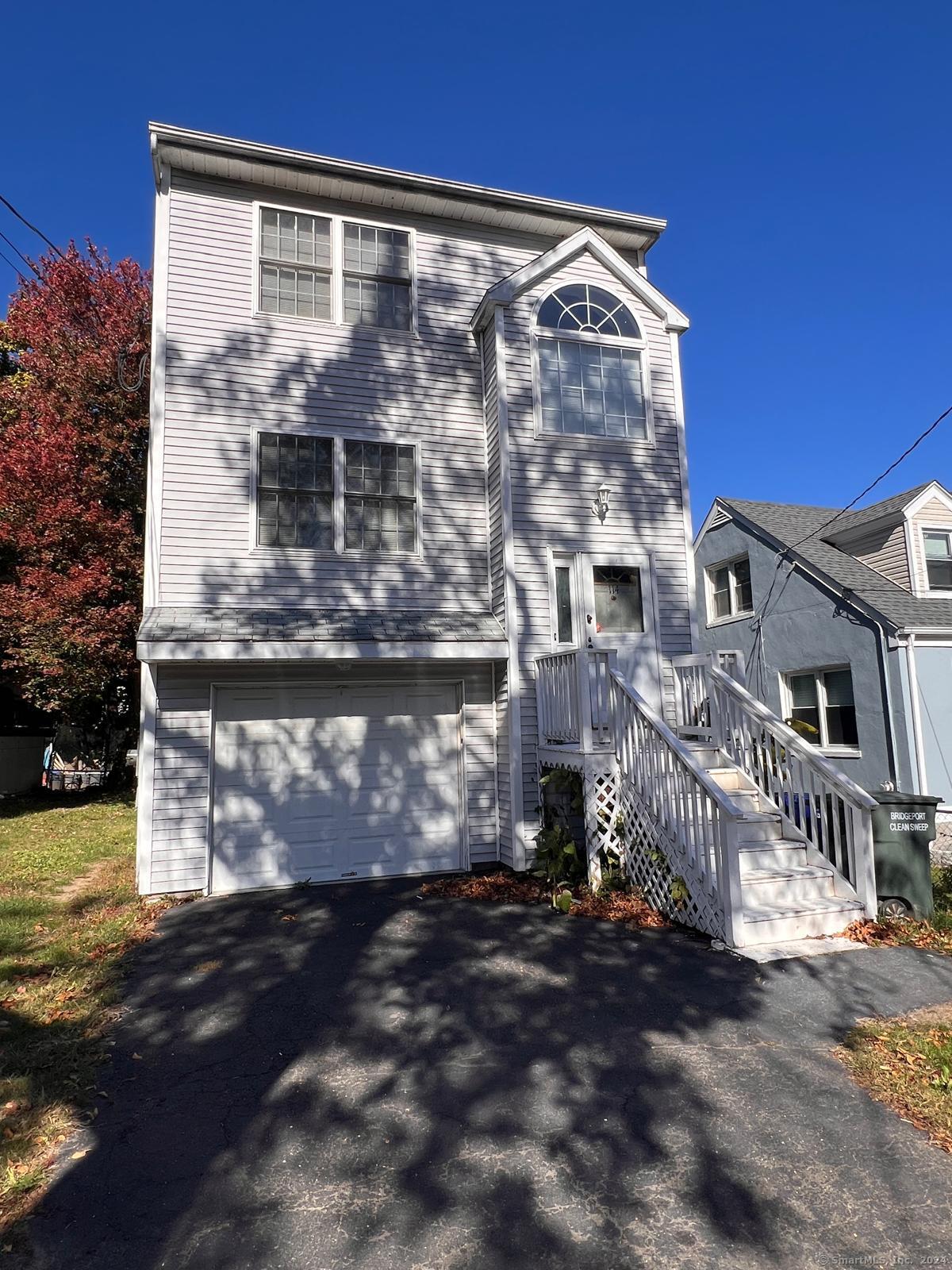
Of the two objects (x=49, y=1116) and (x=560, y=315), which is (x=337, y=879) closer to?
(x=49, y=1116)

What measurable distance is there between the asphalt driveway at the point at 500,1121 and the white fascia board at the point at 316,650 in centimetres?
290

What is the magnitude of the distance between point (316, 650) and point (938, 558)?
1258cm


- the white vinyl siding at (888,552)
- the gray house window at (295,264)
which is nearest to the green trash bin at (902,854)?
the gray house window at (295,264)

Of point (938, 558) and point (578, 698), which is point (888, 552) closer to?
point (938, 558)

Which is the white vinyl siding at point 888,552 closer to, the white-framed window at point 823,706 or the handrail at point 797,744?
the white-framed window at point 823,706

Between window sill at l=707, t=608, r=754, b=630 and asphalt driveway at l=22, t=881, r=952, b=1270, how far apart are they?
1167cm

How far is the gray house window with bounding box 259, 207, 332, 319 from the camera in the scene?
9125mm

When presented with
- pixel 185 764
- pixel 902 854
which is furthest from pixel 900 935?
pixel 185 764

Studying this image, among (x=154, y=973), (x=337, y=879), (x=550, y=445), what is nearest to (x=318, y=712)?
(x=337, y=879)

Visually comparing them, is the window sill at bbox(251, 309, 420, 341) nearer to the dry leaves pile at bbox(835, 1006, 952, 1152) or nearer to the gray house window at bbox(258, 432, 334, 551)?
the gray house window at bbox(258, 432, 334, 551)

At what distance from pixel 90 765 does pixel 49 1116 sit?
661 inches

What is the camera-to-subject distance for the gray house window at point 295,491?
8.70m

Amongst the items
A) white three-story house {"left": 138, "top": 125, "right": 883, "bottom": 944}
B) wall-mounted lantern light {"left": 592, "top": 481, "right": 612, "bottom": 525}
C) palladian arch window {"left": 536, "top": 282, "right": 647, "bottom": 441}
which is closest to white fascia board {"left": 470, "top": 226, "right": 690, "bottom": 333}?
white three-story house {"left": 138, "top": 125, "right": 883, "bottom": 944}

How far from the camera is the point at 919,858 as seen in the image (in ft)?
20.6
